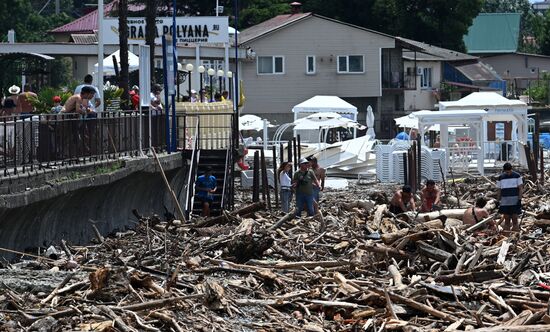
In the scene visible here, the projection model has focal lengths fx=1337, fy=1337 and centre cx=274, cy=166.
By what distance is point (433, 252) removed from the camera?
1978cm

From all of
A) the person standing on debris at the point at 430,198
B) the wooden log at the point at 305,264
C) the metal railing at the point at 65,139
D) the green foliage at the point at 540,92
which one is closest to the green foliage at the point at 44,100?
the metal railing at the point at 65,139

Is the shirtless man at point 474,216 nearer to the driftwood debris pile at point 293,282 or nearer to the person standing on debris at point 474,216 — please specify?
the person standing on debris at point 474,216

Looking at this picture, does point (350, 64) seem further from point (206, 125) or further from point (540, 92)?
point (206, 125)

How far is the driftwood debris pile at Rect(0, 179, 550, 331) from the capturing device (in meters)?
15.6

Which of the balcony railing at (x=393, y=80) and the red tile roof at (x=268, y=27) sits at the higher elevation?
the red tile roof at (x=268, y=27)

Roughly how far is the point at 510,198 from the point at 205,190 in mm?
8555

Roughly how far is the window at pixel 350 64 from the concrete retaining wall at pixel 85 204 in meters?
39.0

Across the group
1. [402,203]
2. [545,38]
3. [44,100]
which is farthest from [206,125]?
[545,38]

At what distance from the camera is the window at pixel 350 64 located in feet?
235

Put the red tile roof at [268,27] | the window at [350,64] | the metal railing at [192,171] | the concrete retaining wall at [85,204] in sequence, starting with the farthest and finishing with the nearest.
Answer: the window at [350,64] → the red tile roof at [268,27] → the metal railing at [192,171] → the concrete retaining wall at [85,204]

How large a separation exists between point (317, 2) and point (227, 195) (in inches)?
2053

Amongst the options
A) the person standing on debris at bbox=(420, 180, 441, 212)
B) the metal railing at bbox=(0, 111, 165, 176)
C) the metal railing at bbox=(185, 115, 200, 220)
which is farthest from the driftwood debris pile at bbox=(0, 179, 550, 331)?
the metal railing at bbox=(185, 115, 200, 220)

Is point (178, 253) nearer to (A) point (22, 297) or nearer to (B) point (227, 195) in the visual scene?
(A) point (22, 297)

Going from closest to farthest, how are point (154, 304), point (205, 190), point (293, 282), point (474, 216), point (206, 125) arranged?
point (154, 304) < point (293, 282) < point (474, 216) < point (205, 190) < point (206, 125)
